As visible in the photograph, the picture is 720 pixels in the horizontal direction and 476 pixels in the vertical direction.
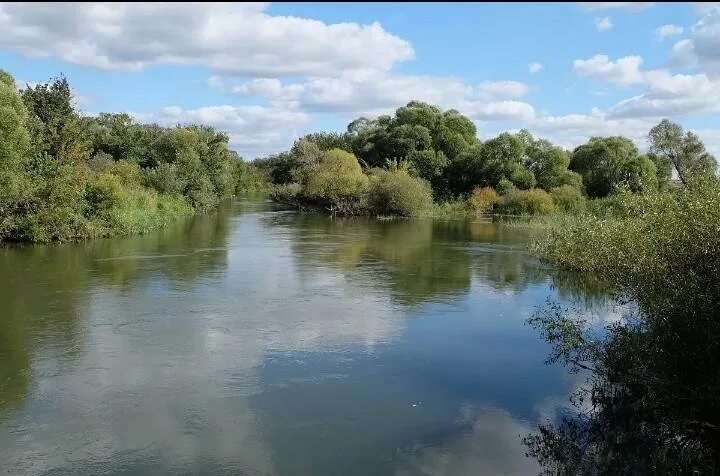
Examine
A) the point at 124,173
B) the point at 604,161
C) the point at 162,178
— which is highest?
the point at 604,161

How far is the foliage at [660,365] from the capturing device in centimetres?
705

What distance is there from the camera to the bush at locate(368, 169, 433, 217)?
4597cm

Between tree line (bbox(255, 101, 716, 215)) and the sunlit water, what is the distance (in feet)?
85.6

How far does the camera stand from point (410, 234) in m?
34.2

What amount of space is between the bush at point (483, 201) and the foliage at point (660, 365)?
39.2m

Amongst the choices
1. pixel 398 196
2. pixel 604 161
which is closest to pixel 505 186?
pixel 398 196

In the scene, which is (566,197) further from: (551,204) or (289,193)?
(289,193)

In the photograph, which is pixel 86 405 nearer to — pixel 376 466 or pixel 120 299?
pixel 376 466

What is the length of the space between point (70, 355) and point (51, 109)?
21.8m

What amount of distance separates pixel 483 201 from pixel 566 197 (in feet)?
19.8

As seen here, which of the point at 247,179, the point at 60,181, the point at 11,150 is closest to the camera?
the point at 11,150

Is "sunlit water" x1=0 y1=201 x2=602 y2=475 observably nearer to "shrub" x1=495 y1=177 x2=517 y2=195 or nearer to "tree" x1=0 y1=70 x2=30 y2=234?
"tree" x1=0 y1=70 x2=30 y2=234

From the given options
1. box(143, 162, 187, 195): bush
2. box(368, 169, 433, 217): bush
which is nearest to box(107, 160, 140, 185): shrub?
box(143, 162, 187, 195): bush

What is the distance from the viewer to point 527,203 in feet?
155
